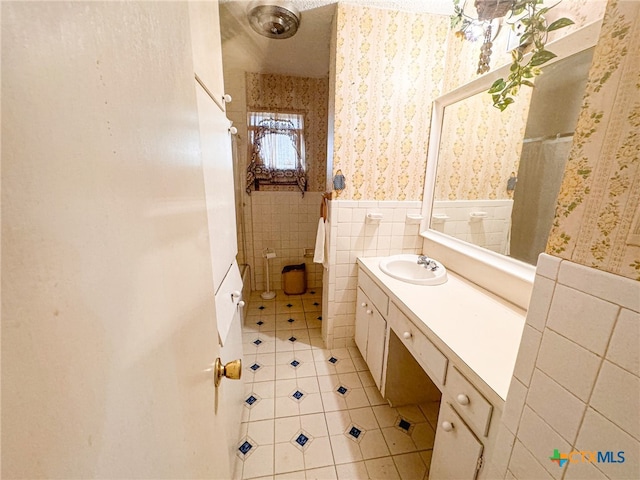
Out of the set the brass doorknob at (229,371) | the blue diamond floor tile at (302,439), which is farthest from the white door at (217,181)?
the blue diamond floor tile at (302,439)

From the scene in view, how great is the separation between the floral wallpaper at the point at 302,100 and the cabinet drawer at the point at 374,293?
153cm

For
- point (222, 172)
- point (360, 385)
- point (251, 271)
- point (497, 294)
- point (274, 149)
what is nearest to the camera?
point (222, 172)

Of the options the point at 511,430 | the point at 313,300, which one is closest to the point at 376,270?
the point at 511,430

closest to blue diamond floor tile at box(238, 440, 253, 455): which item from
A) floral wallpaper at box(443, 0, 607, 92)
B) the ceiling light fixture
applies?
floral wallpaper at box(443, 0, 607, 92)

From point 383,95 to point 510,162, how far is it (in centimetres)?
88

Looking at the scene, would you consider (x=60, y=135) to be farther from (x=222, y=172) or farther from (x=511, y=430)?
(x=511, y=430)

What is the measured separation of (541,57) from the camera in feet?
3.20

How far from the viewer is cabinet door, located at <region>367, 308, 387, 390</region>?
150 cm

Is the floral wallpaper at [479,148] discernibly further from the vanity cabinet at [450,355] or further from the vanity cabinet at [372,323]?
the vanity cabinet at [372,323]

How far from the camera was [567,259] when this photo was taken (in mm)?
518

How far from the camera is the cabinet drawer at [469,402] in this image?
0.76 metres

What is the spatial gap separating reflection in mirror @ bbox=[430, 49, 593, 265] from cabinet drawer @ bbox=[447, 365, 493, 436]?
68cm

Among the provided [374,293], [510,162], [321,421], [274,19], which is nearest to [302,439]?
[321,421]

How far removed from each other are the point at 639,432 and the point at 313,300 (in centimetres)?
258
